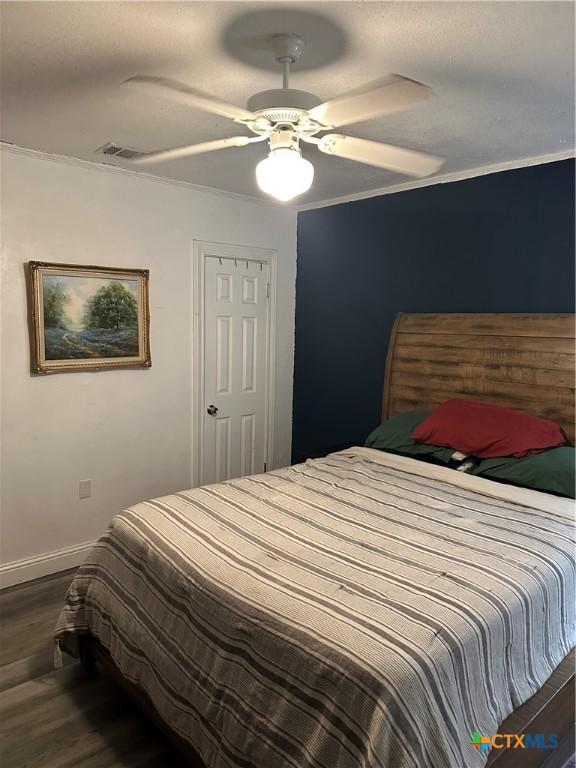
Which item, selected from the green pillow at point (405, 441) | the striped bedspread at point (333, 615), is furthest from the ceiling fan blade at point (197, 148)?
the green pillow at point (405, 441)

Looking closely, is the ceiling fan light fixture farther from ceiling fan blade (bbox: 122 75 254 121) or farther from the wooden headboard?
the wooden headboard

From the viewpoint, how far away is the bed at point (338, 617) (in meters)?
1.41

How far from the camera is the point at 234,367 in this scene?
4262 millimetres

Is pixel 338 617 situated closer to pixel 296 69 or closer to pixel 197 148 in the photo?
pixel 197 148

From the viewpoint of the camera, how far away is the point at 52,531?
3357mm

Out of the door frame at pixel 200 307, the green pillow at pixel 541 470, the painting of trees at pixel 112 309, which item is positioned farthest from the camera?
the door frame at pixel 200 307

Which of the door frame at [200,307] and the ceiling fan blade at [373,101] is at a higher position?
the ceiling fan blade at [373,101]

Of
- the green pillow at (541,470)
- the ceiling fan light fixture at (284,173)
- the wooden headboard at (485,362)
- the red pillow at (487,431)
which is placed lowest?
the green pillow at (541,470)

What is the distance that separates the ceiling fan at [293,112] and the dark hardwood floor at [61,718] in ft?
6.90

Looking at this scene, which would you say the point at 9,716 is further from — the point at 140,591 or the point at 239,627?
the point at 239,627

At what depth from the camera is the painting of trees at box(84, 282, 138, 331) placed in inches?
132

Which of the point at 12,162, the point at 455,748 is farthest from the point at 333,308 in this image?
the point at 455,748

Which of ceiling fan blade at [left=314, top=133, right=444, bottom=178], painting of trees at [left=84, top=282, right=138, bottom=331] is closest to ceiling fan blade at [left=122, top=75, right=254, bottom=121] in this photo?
ceiling fan blade at [left=314, top=133, right=444, bottom=178]

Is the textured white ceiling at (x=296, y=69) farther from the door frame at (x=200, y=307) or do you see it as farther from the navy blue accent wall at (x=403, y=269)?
the door frame at (x=200, y=307)
